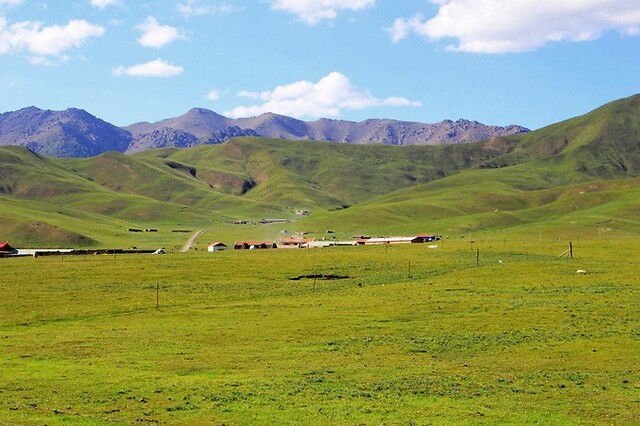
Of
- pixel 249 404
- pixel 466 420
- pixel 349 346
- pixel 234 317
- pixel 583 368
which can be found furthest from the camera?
pixel 234 317

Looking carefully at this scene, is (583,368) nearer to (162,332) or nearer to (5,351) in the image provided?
(162,332)

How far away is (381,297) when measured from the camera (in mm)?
81188

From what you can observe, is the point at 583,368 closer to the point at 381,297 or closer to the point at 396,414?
the point at 396,414

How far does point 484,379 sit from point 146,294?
5422cm

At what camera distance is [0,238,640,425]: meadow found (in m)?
34.4

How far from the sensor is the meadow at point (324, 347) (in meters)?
34.4

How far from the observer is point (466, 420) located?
32.1m

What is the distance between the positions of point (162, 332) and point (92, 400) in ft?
77.8

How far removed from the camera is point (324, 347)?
52.2 metres

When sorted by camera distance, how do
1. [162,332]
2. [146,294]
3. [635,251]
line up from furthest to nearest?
[635,251] < [146,294] < [162,332]

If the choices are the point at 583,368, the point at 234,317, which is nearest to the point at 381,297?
the point at 234,317

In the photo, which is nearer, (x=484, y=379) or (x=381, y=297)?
(x=484, y=379)

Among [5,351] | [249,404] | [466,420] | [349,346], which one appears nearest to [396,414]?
[466,420]

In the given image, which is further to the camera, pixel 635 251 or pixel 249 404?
pixel 635 251
